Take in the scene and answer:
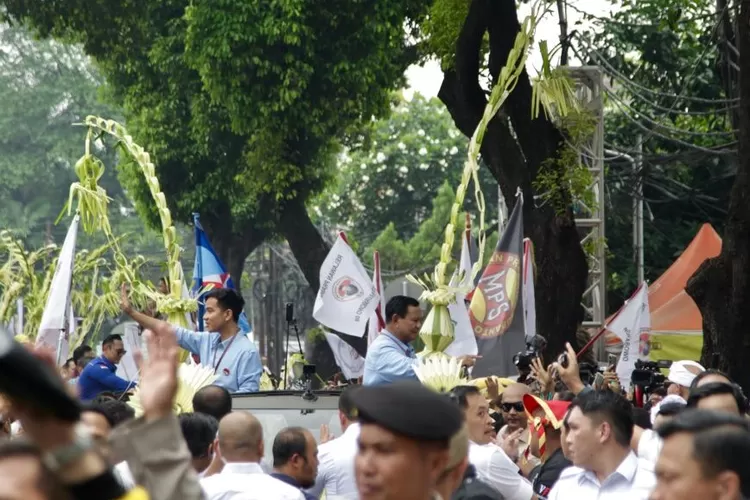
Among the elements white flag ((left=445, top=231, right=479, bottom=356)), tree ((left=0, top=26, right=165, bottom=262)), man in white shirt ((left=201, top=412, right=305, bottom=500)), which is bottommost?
man in white shirt ((left=201, top=412, right=305, bottom=500))

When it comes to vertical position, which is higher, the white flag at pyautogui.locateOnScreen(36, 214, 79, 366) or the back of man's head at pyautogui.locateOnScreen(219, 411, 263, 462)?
the white flag at pyautogui.locateOnScreen(36, 214, 79, 366)

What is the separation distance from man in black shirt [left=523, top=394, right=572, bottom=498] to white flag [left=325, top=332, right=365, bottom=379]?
26.6 ft

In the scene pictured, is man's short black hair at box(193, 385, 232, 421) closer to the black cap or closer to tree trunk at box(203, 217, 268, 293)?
the black cap

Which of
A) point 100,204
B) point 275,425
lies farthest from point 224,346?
point 100,204

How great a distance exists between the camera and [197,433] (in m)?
6.78

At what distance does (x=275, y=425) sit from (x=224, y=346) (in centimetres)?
155

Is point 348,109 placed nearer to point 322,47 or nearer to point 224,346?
point 322,47

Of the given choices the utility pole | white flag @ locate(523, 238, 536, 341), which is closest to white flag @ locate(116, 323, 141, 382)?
white flag @ locate(523, 238, 536, 341)

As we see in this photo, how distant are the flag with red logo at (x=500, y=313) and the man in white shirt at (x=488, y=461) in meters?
6.06

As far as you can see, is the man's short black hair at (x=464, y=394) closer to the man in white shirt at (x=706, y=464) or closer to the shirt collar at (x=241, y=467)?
the shirt collar at (x=241, y=467)

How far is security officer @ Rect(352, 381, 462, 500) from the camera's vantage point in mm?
3861

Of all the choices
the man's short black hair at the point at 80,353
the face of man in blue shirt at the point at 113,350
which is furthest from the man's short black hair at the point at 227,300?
the man's short black hair at the point at 80,353

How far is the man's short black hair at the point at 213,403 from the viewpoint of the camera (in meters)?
7.98

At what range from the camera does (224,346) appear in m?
10.6
